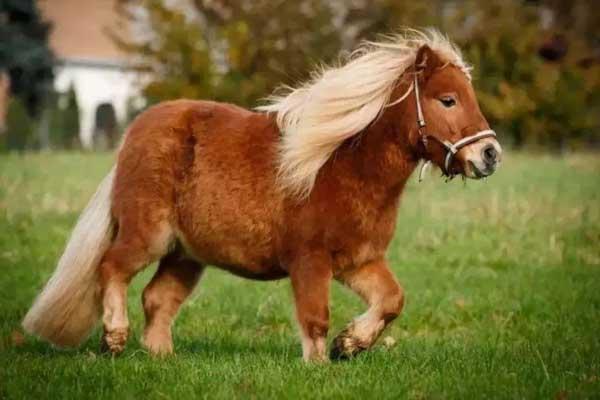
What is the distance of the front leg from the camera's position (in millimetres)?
6746

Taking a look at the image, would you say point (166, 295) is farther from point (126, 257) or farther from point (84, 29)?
point (84, 29)

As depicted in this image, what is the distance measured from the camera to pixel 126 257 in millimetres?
7316

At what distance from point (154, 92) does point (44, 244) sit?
17.3 m

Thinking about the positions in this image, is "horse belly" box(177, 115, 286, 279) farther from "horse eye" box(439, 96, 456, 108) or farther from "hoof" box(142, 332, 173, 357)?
"horse eye" box(439, 96, 456, 108)

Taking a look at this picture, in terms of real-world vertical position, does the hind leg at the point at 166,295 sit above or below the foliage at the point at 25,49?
below

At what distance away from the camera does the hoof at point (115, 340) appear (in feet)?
23.3

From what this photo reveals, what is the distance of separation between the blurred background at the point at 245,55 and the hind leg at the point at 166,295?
599 inches

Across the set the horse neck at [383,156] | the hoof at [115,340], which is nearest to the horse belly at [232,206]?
the horse neck at [383,156]

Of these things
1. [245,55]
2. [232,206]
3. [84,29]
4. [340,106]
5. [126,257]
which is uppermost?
[84,29]

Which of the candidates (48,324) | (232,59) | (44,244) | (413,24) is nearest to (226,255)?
(48,324)

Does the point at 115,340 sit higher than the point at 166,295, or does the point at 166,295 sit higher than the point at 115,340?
the point at 166,295

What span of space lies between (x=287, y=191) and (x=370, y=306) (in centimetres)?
92

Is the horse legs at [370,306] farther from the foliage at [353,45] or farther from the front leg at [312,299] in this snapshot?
the foliage at [353,45]

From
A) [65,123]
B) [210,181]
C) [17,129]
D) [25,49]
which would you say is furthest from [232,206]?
[25,49]
